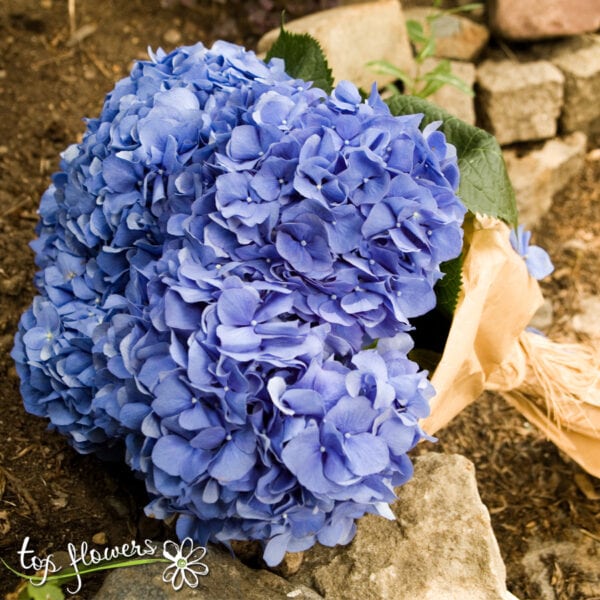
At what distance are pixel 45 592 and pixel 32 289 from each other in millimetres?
864

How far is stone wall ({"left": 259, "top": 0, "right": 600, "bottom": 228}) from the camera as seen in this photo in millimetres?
2639

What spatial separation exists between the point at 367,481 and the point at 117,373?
43 centimetres

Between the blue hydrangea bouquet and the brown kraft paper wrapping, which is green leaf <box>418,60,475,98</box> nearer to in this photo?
the brown kraft paper wrapping

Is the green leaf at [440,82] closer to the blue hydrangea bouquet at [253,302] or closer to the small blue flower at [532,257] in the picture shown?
the small blue flower at [532,257]

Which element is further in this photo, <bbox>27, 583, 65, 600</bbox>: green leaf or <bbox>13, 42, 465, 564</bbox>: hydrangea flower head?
<bbox>27, 583, 65, 600</bbox>: green leaf

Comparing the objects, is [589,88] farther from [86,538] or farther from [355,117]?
[86,538]

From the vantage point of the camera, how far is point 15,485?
1.56 meters

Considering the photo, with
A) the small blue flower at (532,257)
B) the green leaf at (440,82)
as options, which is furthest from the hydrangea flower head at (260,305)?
the green leaf at (440,82)

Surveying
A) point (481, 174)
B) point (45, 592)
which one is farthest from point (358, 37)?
point (45, 592)

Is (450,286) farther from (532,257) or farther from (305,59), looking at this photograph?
(305,59)

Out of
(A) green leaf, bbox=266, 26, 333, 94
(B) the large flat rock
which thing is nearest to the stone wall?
(B) the large flat rock

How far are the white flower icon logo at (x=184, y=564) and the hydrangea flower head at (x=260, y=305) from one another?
0.11 ft

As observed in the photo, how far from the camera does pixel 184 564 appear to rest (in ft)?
4.37

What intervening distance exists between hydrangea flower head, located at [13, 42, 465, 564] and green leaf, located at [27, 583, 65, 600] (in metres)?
0.20
